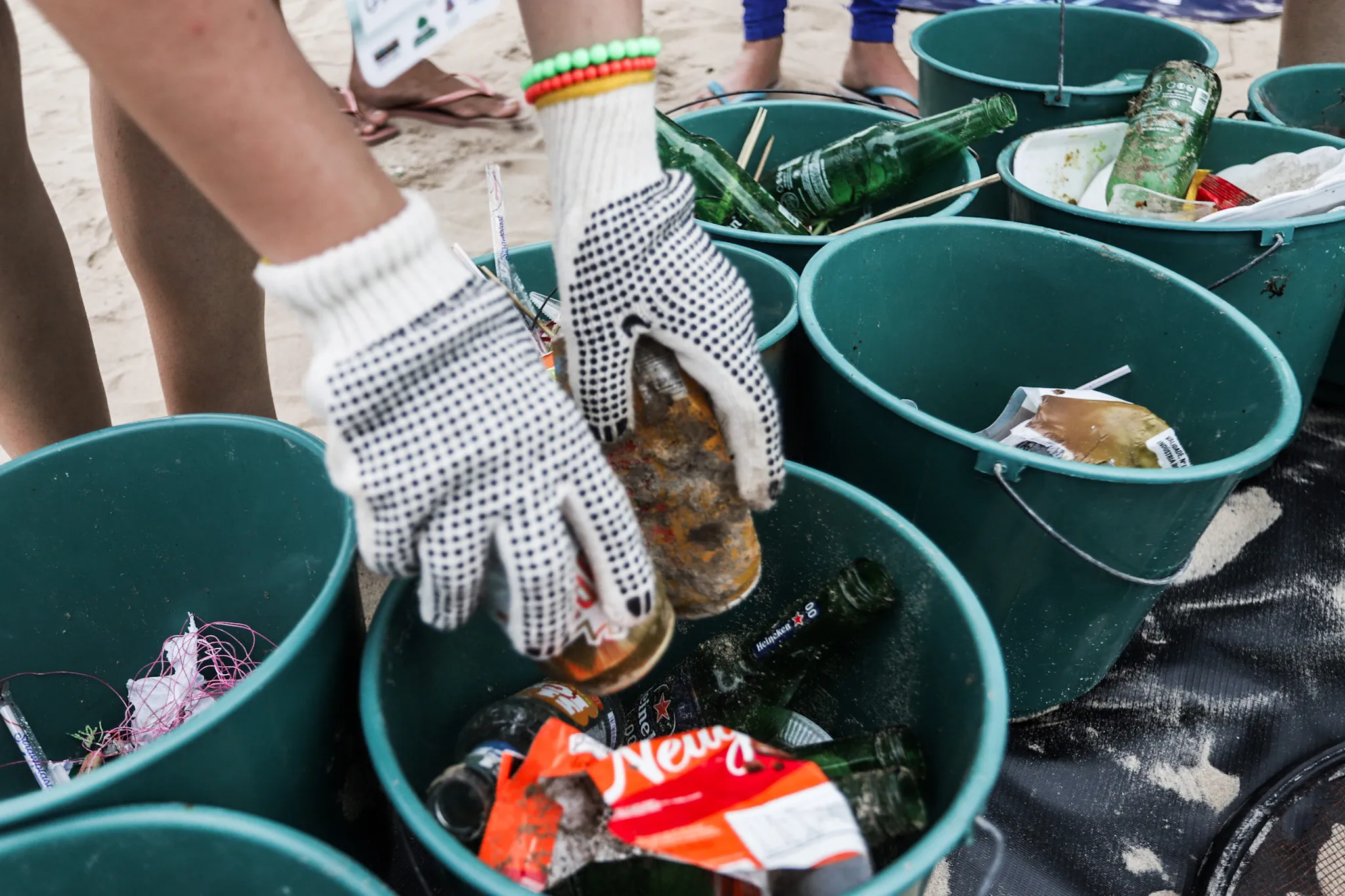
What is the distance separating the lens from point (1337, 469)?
63.6 inches

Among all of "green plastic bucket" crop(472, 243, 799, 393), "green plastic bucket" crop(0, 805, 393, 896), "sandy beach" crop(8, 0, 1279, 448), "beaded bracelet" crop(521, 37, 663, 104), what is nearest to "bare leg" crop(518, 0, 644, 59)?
"beaded bracelet" crop(521, 37, 663, 104)

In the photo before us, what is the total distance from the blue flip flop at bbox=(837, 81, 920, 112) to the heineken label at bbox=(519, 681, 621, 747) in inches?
82.9

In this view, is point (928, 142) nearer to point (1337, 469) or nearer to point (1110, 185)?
point (1110, 185)

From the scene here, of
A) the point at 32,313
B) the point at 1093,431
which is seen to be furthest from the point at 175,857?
the point at 1093,431

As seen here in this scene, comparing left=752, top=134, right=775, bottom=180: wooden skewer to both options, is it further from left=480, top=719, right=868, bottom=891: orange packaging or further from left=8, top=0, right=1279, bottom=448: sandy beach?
left=480, top=719, right=868, bottom=891: orange packaging

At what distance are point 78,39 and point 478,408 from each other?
0.30m

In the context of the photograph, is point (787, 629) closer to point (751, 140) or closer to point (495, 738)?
point (495, 738)

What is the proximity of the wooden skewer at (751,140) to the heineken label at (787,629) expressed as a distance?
96cm

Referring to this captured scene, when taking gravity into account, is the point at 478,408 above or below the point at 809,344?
above

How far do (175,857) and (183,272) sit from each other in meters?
0.86

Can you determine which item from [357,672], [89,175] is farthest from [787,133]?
[89,175]

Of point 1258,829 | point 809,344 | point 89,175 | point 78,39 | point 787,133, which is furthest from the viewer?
point 89,175

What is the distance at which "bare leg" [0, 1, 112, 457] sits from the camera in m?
1.12

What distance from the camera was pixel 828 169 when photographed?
5.34 ft
